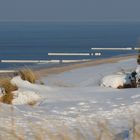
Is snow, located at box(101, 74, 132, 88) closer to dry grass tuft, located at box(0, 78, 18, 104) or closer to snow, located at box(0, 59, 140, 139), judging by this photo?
snow, located at box(0, 59, 140, 139)

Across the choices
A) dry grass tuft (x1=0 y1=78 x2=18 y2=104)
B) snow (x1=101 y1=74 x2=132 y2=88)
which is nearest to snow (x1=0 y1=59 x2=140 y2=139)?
snow (x1=101 y1=74 x2=132 y2=88)

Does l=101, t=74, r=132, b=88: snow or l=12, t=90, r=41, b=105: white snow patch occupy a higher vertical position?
l=101, t=74, r=132, b=88: snow

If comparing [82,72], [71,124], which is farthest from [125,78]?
[71,124]

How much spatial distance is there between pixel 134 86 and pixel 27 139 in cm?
880

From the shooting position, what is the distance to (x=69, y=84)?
57.7 feet

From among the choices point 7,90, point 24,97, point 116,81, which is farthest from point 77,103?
point 116,81

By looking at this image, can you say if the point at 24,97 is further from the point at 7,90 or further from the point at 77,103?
the point at 77,103

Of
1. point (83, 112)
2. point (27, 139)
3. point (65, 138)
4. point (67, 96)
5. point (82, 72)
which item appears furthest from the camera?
point (82, 72)

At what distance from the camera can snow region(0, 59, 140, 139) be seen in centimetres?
973

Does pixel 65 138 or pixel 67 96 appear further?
pixel 67 96

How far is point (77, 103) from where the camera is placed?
12258 millimetres

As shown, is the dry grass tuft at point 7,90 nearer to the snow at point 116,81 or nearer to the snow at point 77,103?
the snow at point 77,103

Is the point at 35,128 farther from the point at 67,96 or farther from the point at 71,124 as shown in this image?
the point at 67,96

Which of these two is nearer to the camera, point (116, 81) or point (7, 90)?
point (7, 90)
